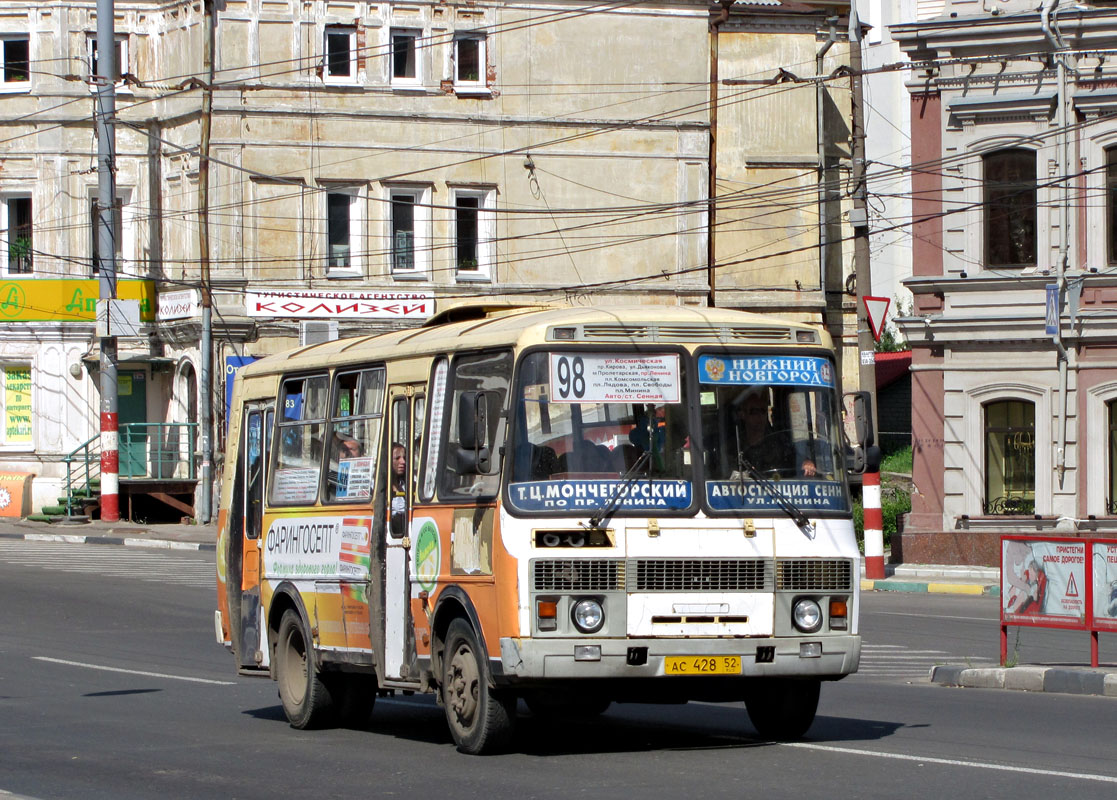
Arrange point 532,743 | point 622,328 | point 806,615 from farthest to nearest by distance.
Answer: point 532,743, point 622,328, point 806,615

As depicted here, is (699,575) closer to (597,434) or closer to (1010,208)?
→ (597,434)

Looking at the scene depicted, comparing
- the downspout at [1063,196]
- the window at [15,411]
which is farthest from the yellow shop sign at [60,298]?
the downspout at [1063,196]

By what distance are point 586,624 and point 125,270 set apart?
33.8m

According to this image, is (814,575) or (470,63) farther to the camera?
(470,63)

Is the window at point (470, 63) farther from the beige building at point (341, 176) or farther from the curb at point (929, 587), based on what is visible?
the curb at point (929, 587)

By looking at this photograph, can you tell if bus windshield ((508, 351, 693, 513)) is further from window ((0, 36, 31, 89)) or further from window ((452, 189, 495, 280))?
window ((0, 36, 31, 89))

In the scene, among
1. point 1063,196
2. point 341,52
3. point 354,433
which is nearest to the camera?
point 354,433

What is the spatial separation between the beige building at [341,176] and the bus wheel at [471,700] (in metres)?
28.4

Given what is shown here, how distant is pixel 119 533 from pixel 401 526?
2706 cm

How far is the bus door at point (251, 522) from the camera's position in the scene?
1399 cm

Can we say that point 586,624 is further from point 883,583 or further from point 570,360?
point 883,583

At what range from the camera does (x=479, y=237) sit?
Answer: 4222cm

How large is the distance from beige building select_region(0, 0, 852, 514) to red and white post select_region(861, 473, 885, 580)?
48.0 feet

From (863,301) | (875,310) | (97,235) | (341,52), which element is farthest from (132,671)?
(97,235)
